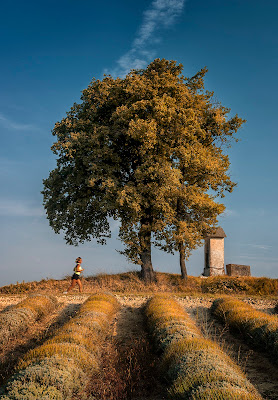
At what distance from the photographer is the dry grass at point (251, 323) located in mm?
9609

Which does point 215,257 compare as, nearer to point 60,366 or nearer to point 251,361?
point 251,361

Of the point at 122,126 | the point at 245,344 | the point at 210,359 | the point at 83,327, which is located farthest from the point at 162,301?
the point at 122,126

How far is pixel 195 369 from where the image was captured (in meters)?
6.41

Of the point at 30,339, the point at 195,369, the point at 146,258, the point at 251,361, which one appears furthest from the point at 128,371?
the point at 146,258

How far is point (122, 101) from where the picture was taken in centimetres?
2350

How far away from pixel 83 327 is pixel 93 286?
12988mm

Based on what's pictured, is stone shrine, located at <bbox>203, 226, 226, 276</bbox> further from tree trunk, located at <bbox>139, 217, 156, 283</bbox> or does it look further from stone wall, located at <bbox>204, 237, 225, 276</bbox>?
tree trunk, located at <bbox>139, 217, 156, 283</bbox>

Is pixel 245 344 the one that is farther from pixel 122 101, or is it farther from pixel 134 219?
pixel 122 101

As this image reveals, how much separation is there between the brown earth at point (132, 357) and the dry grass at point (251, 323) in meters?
0.28

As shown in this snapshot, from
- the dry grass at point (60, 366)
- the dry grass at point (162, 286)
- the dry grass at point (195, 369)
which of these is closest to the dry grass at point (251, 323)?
the dry grass at point (195, 369)

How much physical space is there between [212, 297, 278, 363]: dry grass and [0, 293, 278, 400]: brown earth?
0.28 metres

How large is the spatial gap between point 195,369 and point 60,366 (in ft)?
8.08

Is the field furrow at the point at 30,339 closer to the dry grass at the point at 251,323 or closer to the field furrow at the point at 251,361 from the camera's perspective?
the field furrow at the point at 251,361

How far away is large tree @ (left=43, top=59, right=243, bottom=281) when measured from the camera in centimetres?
2100
